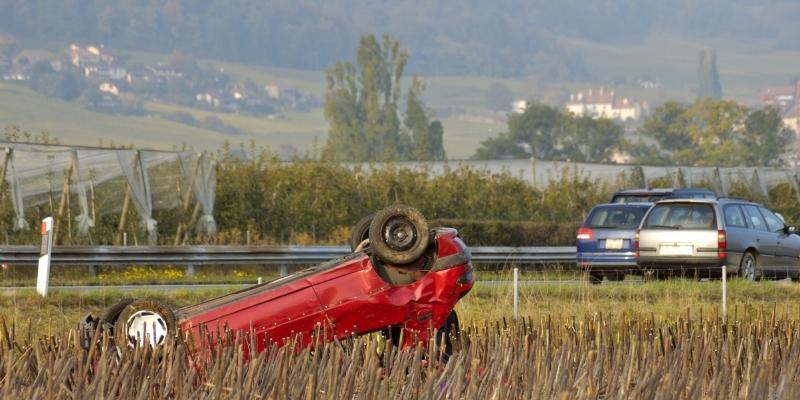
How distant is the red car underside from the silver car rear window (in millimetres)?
14043

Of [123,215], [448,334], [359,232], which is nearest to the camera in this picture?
[448,334]

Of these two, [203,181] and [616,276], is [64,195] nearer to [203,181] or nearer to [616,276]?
[203,181]

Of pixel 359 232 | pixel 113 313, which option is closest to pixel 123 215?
pixel 359 232

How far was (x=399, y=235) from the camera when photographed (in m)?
12.3

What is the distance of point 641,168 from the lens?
5428 centimetres

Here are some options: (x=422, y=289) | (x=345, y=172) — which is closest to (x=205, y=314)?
(x=422, y=289)

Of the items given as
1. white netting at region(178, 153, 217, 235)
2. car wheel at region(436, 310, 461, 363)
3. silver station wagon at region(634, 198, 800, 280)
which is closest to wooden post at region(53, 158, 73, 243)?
white netting at region(178, 153, 217, 235)

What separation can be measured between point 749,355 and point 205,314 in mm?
3792

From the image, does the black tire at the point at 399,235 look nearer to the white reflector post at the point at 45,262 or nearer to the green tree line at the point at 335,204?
the white reflector post at the point at 45,262

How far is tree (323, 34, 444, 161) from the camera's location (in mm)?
188500

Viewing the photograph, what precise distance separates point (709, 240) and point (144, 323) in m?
14.8

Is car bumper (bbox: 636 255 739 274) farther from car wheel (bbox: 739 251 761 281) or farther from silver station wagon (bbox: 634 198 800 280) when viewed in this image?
car wheel (bbox: 739 251 761 281)

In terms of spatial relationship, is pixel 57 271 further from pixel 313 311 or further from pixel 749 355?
pixel 749 355

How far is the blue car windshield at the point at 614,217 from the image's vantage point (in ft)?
90.4
